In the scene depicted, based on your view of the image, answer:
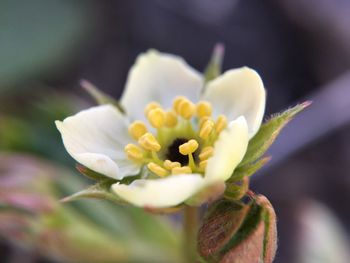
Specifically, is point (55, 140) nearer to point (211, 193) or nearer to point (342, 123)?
point (342, 123)

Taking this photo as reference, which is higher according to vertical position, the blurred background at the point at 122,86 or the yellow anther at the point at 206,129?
the yellow anther at the point at 206,129

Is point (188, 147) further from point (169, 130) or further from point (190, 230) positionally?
point (190, 230)

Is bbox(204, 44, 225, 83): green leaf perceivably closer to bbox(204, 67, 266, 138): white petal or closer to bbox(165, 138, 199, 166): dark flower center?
bbox(204, 67, 266, 138): white petal

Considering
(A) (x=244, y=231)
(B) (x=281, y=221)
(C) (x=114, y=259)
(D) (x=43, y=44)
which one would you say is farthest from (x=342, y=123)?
(A) (x=244, y=231)

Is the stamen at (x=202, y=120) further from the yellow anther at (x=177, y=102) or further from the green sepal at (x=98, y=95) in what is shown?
the green sepal at (x=98, y=95)

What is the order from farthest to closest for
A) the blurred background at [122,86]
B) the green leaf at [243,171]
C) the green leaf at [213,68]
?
the blurred background at [122,86]
the green leaf at [213,68]
the green leaf at [243,171]

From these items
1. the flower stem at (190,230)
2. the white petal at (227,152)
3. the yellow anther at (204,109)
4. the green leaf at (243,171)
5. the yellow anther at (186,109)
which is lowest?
the flower stem at (190,230)

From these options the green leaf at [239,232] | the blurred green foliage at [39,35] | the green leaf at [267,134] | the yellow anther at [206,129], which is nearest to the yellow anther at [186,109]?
the yellow anther at [206,129]

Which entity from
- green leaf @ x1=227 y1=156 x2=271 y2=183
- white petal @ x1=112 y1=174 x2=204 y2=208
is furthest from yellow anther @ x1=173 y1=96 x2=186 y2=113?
white petal @ x1=112 y1=174 x2=204 y2=208
